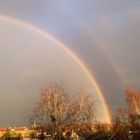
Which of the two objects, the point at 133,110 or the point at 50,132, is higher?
the point at 133,110

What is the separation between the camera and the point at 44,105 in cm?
4534

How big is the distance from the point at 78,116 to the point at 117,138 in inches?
904

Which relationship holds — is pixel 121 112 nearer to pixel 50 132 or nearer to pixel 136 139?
pixel 50 132

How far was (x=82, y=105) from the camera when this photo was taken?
49.2m

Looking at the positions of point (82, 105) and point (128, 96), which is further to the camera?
point (128, 96)

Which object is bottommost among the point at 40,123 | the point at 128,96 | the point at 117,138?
the point at 117,138

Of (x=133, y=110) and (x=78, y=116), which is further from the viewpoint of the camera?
(x=133, y=110)

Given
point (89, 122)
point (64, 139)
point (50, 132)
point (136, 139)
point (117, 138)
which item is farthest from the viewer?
point (89, 122)

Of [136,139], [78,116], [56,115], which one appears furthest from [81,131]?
[136,139]

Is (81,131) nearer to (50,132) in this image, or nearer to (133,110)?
(50,132)

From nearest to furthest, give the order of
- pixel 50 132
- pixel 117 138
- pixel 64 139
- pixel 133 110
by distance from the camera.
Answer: pixel 117 138, pixel 64 139, pixel 50 132, pixel 133 110

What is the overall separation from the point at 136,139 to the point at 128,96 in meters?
33.1

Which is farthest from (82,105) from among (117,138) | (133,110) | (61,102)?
(117,138)

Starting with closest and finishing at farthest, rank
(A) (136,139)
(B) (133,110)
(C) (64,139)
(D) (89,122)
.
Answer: (A) (136,139)
(C) (64,139)
(D) (89,122)
(B) (133,110)
